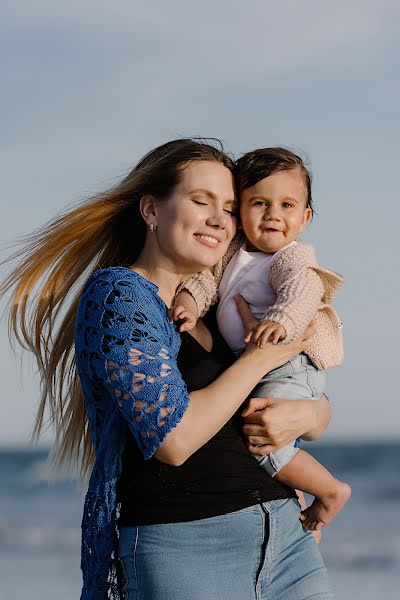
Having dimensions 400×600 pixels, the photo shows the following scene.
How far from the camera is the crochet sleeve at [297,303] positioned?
11.8 ft

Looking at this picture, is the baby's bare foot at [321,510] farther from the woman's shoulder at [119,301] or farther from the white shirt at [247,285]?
the woman's shoulder at [119,301]

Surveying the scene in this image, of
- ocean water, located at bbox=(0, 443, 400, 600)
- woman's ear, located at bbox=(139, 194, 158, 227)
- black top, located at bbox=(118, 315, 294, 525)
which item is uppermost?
woman's ear, located at bbox=(139, 194, 158, 227)

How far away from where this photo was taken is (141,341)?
3.32 metres

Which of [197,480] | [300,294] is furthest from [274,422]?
[300,294]

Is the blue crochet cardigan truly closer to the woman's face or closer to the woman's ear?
the woman's face

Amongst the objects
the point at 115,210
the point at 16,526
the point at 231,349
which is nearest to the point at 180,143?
the point at 115,210

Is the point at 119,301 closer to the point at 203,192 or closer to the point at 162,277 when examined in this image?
the point at 162,277

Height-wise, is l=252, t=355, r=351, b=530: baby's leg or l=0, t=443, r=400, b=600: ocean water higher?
l=252, t=355, r=351, b=530: baby's leg

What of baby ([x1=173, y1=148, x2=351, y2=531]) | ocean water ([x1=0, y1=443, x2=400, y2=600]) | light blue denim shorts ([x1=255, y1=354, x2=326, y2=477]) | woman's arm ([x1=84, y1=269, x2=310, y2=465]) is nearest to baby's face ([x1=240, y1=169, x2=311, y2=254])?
baby ([x1=173, y1=148, x2=351, y2=531])

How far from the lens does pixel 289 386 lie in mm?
3693

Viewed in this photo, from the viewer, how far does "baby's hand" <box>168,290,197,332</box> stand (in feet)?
11.9

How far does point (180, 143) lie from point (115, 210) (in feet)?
1.20

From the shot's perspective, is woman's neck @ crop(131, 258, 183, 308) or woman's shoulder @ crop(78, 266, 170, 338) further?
woman's neck @ crop(131, 258, 183, 308)

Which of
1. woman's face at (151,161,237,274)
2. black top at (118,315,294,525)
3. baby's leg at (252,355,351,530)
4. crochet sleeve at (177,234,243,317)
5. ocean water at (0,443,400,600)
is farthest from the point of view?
ocean water at (0,443,400,600)
